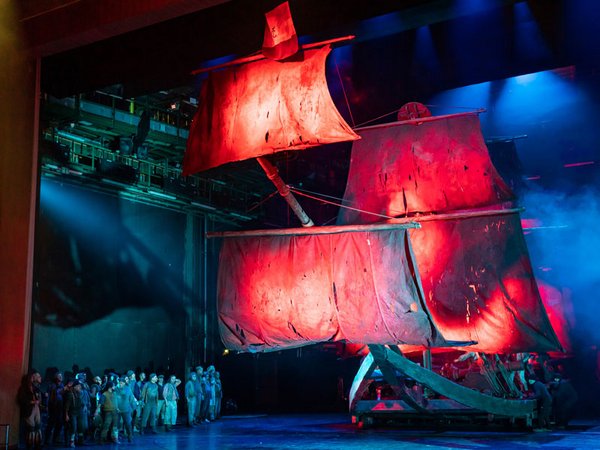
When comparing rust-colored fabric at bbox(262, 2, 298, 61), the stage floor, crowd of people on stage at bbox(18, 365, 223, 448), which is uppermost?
rust-colored fabric at bbox(262, 2, 298, 61)

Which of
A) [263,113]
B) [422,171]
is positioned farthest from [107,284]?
[263,113]

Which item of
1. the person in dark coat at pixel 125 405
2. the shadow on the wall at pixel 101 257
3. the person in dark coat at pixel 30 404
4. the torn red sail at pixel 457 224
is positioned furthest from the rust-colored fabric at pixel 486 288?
the shadow on the wall at pixel 101 257

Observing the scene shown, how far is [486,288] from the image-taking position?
588 inches

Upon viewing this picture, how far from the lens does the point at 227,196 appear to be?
76.7 feet

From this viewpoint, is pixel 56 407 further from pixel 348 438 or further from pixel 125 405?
pixel 348 438

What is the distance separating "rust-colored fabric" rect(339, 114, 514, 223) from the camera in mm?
15812

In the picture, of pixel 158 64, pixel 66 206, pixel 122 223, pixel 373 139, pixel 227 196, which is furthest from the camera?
pixel 227 196

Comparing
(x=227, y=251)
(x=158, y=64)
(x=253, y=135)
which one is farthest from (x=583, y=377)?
(x=158, y=64)

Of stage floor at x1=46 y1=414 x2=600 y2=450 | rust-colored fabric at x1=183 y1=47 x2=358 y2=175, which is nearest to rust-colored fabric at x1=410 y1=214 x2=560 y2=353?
stage floor at x1=46 y1=414 x2=600 y2=450

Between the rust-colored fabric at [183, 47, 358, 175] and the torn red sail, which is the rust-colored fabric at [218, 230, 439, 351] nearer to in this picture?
the rust-colored fabric at [183, 47, 358, 175]

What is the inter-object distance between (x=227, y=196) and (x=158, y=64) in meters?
10.7

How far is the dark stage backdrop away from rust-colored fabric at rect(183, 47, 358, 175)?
7006 mm

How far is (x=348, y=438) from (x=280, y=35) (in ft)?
26.5

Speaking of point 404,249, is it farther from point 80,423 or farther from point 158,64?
point 80,423
